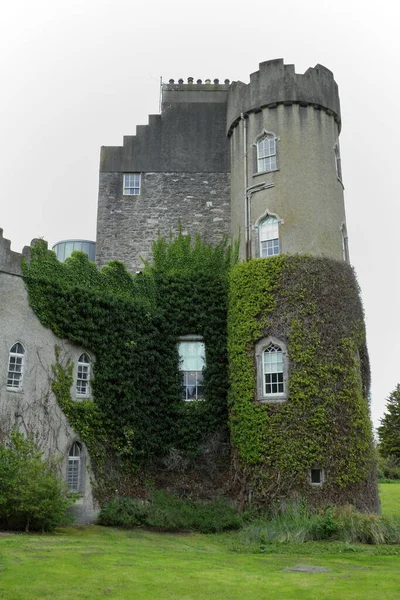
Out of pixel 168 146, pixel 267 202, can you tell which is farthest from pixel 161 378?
pixel 168 146

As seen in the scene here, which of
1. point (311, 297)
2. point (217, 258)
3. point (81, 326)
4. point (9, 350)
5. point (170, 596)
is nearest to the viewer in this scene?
point (170, 596)

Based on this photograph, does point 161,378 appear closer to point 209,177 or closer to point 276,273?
point 276,273

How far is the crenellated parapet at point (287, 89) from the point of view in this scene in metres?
26.5

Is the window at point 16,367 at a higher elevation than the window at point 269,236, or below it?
below

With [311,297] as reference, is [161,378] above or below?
below

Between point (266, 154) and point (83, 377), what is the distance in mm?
11763

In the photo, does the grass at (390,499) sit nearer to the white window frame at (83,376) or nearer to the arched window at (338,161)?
the white window frame at (83,376)

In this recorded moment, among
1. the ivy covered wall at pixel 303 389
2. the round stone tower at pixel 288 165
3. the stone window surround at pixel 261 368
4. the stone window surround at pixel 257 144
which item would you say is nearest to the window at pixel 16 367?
the ivy covered wall at pixel 303 389

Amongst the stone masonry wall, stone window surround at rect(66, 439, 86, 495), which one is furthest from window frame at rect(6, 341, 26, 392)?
the stone masonry wall

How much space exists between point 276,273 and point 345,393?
4.95 m

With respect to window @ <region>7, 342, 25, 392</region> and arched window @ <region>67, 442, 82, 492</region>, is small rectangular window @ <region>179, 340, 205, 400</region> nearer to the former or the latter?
arched window @ <region>67, 442, 82, 492</region>

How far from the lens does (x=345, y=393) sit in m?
22.4

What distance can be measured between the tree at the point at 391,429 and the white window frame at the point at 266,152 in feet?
104

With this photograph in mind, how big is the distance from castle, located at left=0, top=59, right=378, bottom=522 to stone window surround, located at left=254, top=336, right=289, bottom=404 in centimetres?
4
